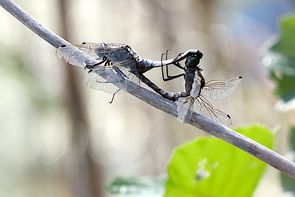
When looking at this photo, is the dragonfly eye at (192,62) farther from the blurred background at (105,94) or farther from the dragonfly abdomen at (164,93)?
the blurred background at (105,94)

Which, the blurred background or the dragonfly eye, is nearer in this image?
the dragonfly eye

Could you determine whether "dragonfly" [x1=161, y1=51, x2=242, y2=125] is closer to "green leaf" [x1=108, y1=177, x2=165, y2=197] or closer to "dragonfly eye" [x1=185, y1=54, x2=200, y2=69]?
"dragonfly eye" [x1=185, y1=54, x2=200, y2=69]

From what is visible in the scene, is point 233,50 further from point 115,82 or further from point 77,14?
point 115,82

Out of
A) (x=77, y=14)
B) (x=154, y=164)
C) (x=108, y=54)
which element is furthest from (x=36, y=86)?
(x=108, y=54)

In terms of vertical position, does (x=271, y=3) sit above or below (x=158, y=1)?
above

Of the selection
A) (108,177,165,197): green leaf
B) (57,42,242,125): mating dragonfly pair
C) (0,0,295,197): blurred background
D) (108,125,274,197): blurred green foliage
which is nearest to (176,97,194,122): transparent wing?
(57,42,242,125): mating dragonfly pair

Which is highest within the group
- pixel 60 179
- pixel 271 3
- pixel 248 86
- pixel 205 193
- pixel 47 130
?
pixel 271 3

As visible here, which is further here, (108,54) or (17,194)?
(17,194)

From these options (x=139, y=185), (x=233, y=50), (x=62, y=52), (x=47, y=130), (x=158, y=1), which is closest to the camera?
(x=62, y=52)
